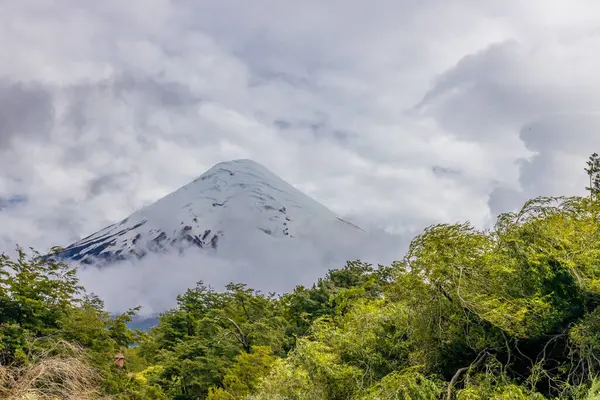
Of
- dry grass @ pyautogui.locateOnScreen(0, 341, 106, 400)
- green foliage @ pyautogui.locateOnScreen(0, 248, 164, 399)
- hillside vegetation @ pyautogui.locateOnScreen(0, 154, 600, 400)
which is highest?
green foliage @ pyautogui.locateOnScreen(0, 248, 164, 399)

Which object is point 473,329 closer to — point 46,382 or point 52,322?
point 46,382

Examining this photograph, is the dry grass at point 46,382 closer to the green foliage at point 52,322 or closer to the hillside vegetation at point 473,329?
the hillside vegetation at point 473,329

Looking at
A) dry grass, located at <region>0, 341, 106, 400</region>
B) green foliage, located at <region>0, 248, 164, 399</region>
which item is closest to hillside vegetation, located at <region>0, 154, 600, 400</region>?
dry grass, located at <region>0, 341, 106, 400</region>

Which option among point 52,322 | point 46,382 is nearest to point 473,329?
point 46,382

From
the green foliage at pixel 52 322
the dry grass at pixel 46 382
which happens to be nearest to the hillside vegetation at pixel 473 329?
the dry grass at pixel 46 382

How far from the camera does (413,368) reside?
7285mm

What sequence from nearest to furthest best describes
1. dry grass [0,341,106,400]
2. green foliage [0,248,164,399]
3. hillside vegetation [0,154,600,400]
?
hillside vegetation [0,154,600,400]
dry grass [0,341,106,400]
green foliage [0,248,164,399]

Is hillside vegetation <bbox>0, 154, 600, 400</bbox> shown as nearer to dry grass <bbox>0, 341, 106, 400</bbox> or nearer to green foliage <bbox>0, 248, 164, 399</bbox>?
dry grass <bbox>0, 341, 106, 400</bbox>

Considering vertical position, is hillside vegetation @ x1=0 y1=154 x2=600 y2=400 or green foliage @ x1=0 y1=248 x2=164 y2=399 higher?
green foliage @ x1=0 y1=248 x2=164 y2=399

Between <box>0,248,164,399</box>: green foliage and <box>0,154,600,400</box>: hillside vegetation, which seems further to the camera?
<box>0,248,164,399</box>: green foliage

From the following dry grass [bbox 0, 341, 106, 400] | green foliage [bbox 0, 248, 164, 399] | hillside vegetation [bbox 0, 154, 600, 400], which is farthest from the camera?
green foliage [bbox 0, 248, 164, 399]

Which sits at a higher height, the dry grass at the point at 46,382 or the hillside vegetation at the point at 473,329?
the dry grass at the point at 46,382

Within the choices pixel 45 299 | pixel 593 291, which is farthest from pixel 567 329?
pixel 45 299

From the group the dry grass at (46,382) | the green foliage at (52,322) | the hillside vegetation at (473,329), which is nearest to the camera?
the hillside vegetation at (473,329)
